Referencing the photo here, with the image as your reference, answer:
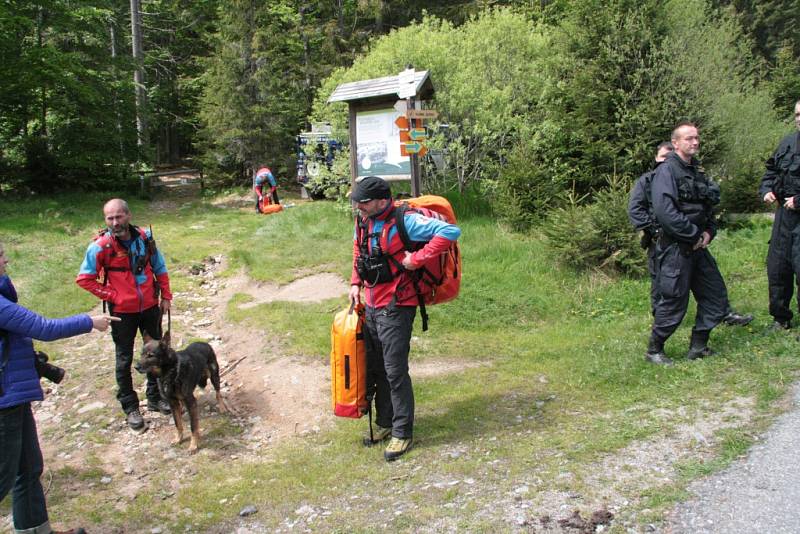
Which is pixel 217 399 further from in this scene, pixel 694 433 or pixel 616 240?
pixel 616 240

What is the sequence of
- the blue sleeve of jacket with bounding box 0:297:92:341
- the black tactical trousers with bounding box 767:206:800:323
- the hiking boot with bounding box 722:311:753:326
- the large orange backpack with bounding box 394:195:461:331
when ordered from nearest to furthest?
the blue sleeve of jacket with bounding box 0:297:92:341, the large orange backpack with bounding box 394:195:461:331, the black tactical trousers with bounding box 767:206:800:323, the hiking boot with bounding box 722:311:753:326

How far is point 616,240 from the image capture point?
29.4ft

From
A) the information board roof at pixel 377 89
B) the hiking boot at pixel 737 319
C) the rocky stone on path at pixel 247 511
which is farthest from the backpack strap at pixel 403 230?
the information board roof at pixel 377 89

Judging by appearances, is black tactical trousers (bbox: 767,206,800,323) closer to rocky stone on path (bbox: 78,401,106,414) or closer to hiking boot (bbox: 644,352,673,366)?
hiking boot (bbox: 644,352,673,366)

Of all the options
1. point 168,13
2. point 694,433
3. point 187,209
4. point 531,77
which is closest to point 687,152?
point 694,433

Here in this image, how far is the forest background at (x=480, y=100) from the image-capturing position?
11.1 meters

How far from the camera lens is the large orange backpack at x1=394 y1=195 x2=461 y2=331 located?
452 centimetres

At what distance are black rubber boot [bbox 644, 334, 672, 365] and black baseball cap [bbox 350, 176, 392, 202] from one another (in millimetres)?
3189

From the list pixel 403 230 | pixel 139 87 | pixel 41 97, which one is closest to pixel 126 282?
pixel 403 230

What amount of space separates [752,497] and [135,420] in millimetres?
5244

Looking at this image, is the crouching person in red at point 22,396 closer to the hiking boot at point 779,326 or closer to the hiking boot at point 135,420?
the hiking boot at point 135,420

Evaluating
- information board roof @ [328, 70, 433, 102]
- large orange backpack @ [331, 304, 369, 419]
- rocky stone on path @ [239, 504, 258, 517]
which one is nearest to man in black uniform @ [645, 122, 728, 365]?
large orange backpack @ [331, 304, 369, 419]

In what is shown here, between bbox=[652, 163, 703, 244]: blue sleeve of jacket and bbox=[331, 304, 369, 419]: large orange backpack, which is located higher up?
bbox=[652, 163, 703, 244]: blue sleeve of jacket

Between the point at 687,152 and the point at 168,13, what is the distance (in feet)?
106
